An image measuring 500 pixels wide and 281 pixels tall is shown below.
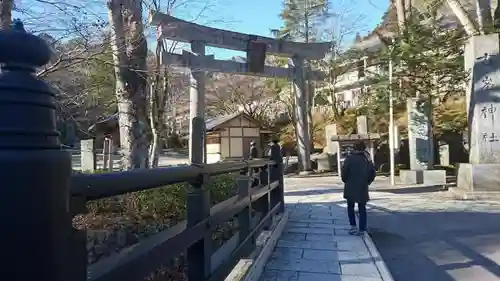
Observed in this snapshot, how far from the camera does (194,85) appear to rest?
538 inches

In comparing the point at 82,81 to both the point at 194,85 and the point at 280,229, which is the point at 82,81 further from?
the point at 194,85

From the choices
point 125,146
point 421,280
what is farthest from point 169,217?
point 421,280

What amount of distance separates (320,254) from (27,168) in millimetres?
4482

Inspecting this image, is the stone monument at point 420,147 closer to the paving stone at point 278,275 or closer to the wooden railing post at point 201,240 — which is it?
the paving stone at point 278,275

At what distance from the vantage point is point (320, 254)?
195 inches

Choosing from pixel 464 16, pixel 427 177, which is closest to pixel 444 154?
pixel 427 177

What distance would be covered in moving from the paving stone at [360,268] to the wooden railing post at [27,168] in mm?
3685

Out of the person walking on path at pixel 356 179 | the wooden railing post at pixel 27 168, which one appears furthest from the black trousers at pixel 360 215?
the wooden railing post at pixel 27 168

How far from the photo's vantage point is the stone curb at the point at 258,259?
3387mm

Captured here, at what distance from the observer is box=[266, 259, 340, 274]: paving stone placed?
4.34 meters

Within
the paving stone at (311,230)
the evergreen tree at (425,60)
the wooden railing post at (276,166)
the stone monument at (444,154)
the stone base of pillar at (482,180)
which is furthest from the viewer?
the stone monument at (444,154)

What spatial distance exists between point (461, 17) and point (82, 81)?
42.4ft

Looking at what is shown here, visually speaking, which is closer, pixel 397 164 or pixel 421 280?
pixel 421 280

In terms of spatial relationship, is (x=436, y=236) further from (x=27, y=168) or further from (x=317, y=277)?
(x=27, y=168)
